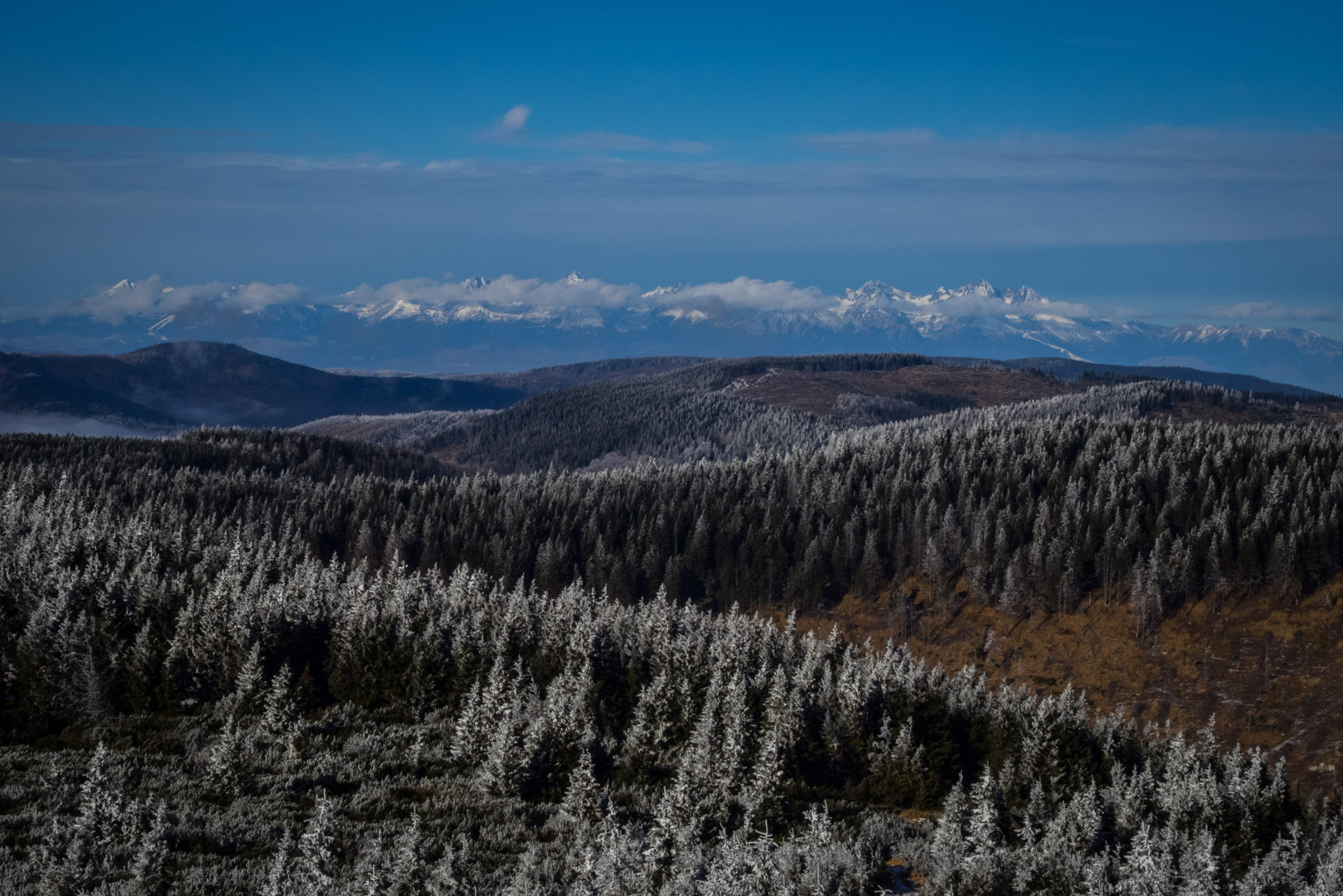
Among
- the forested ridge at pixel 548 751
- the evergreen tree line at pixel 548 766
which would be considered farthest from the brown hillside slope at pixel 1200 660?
the evergreen tree line at pixel 548 766

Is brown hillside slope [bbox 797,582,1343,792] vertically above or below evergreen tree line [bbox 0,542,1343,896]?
below

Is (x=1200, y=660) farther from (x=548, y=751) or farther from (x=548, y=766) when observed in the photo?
(x=548, y=766)

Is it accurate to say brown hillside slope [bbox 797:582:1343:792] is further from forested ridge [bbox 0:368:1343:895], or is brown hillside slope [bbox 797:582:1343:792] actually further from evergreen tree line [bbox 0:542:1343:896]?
evergreen tree line [bbox 0:542:1343:896]

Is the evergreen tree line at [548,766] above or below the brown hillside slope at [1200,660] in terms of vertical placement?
above

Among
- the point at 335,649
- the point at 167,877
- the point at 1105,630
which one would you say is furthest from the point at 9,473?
the point at 1105,630

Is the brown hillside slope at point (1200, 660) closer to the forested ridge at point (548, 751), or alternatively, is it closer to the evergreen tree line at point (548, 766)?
the forested ridge at point (548, 751)

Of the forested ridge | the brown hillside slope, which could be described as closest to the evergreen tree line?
the forested ridge

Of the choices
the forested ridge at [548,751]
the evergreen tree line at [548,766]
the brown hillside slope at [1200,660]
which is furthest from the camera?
the brown hillside slope at [1200,660]

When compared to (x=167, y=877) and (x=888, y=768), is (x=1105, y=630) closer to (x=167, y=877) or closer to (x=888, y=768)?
(x=888, y=768)

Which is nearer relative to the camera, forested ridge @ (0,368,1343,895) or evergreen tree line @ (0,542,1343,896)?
evergreen tree line @ (0,542,1343,896)
